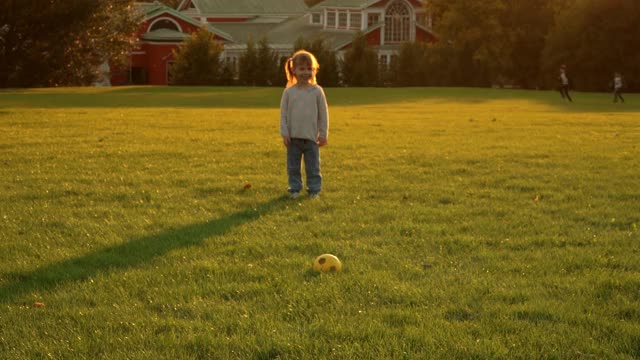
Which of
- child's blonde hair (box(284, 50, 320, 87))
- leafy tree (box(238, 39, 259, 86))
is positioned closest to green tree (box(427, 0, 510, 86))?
leafy tree (box(238, 39, 259, 86))

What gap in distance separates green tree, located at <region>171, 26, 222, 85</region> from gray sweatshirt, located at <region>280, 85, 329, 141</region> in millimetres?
Answer: 48423

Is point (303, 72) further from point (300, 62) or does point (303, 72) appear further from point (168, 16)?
point (168, 16)

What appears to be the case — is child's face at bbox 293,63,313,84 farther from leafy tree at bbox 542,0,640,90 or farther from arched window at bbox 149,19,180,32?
arched window at bbox 149,19,180,32

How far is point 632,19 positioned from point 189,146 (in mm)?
45628

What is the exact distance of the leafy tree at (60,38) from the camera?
41259 millimetres

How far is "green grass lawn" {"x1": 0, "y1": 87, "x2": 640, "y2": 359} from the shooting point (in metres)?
4.66

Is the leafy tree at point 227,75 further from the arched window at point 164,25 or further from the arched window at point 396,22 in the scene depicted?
the arched window at point 396,22

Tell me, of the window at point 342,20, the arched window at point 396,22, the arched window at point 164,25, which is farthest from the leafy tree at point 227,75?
the arched window at point 396,22

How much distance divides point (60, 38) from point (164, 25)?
26.1 m

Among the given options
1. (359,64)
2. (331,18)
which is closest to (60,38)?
(359,64)

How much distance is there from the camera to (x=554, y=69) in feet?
190

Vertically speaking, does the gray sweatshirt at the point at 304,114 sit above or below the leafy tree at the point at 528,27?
below

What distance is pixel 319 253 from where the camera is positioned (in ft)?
21.6

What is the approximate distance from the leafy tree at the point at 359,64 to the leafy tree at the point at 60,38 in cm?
1661
